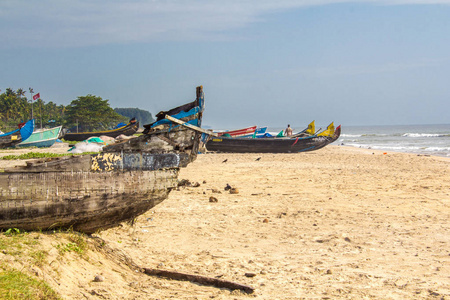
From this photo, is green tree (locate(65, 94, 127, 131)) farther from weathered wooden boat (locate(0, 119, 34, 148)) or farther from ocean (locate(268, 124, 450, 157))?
weathered wooden boat (locate(0, 119, 34, 148))

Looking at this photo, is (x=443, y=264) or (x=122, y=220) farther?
(x=122, y=220)

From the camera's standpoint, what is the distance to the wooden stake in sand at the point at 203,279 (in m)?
3.78

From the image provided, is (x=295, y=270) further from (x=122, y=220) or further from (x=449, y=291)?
(x=122, y=220)

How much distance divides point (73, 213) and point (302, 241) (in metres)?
2.93

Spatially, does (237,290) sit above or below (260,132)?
below

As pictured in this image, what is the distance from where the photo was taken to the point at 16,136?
2145 cm

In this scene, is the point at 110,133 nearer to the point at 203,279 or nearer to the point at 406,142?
the point at 406,142

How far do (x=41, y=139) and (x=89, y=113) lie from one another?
39.1m

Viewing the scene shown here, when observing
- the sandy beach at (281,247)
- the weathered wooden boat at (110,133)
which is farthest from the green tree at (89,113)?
the sandy beach at (281,247)

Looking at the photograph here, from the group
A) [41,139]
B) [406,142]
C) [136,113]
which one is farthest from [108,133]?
[136,113]

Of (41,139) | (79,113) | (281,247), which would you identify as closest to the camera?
(281,247)

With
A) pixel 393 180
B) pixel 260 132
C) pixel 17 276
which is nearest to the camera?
pixel 17 276

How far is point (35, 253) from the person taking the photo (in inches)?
146

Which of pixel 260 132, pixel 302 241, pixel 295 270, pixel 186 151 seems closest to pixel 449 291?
pixel 295 270
